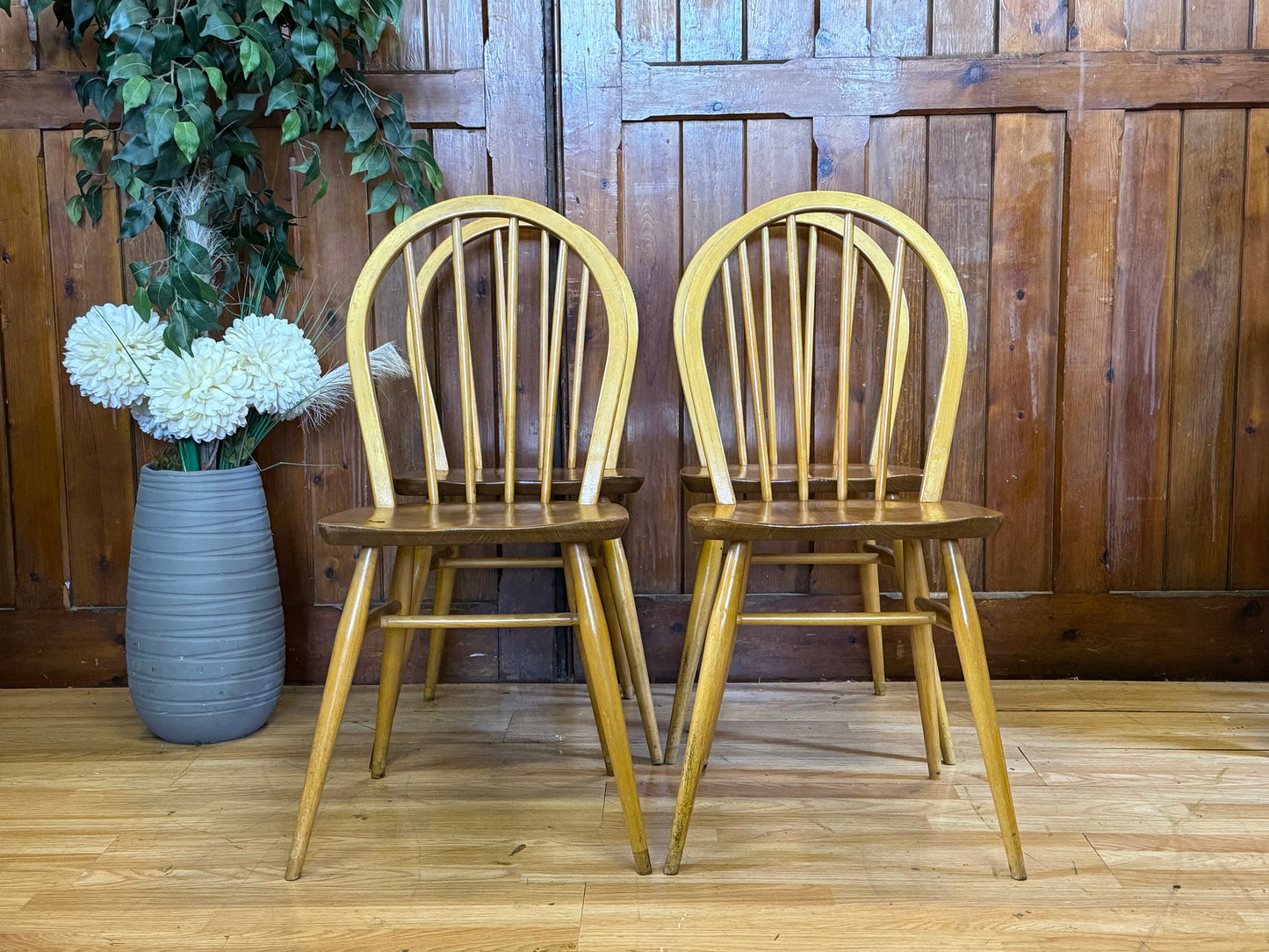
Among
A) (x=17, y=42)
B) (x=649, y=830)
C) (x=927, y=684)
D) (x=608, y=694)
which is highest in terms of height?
(x=17, y=42)

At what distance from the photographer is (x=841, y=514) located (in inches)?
50.7

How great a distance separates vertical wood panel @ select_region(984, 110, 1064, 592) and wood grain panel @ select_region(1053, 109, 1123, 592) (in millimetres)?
26

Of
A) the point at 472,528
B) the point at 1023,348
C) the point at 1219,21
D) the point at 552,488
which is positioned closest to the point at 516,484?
the point at 552,488

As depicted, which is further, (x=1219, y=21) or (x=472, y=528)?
(x=1219, y=21)

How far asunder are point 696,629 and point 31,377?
147 centimetres

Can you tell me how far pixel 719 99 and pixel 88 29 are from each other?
4.08 feet

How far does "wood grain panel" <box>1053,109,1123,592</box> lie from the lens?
Result: 1877 millimetres

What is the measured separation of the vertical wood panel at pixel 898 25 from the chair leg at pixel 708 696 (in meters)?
1.22

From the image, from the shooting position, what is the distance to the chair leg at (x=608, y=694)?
3.96 feet

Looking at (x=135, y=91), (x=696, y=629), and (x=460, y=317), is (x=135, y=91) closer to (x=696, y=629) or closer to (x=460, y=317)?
(x=460, y=317)

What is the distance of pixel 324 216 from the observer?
74.9 inches

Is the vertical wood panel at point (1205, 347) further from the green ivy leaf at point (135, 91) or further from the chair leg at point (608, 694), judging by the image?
the green ivy leaf at point (135, 91)

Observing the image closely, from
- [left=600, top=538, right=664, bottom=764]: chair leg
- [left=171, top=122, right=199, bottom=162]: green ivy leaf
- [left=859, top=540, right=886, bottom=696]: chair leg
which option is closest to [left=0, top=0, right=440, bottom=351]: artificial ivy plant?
[left=171, top=122, right=199, bottom=162]: green ivy leaf

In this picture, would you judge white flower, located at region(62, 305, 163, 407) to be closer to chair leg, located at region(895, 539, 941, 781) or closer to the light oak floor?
the light oak floor
